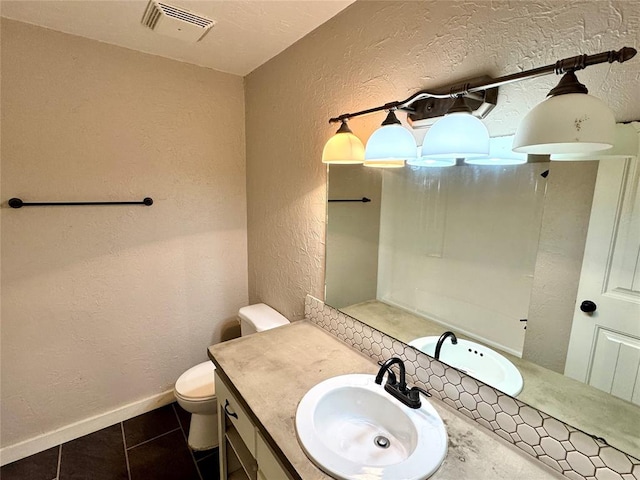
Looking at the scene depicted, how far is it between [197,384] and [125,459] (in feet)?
1.84

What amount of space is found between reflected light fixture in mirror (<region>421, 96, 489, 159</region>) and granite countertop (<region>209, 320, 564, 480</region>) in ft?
2.57

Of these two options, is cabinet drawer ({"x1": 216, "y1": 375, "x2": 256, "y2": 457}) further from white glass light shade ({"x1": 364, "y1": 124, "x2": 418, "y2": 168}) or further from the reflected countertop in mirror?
white glass light shade ({"x1": 364, "y1": 124, "x2": 418, "y2": 168})

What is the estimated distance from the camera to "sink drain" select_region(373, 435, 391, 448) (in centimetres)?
96

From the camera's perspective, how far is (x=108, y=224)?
5.74 ft

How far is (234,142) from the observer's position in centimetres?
209

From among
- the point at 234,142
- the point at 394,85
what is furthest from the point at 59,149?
the point at 394,85

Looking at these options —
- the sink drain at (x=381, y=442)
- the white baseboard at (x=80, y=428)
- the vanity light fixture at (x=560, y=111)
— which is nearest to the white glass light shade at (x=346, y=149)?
the vanity light fixture at (x=560, y=111)

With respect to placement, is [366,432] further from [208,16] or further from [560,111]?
[208,16]

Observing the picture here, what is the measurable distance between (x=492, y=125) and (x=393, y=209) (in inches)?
17.8

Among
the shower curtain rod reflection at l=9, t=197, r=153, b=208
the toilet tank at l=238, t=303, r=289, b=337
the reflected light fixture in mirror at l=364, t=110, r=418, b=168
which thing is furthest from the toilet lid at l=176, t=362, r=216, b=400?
the reflected light fixture in mirror at l=364, t=110, r=418, b=168

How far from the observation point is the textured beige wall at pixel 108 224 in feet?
5.00

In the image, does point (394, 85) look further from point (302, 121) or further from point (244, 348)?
point (244, 348)

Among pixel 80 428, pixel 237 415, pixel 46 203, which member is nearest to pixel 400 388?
pixel 237 415

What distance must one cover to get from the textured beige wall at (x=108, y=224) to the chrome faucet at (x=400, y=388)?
1.49 m
